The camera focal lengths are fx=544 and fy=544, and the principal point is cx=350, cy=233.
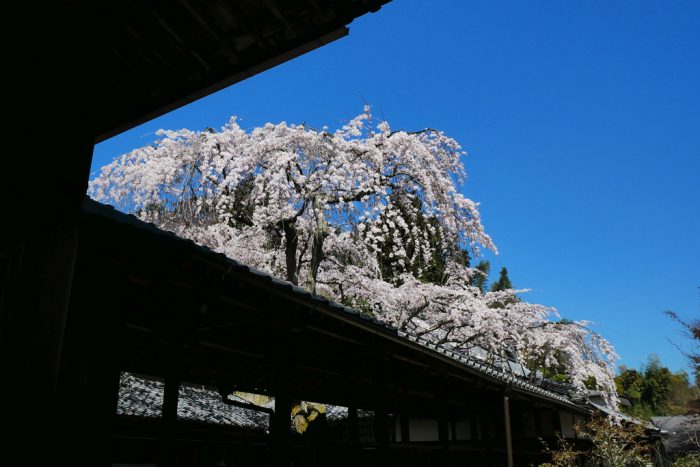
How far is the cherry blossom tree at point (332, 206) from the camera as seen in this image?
1406 centimetres

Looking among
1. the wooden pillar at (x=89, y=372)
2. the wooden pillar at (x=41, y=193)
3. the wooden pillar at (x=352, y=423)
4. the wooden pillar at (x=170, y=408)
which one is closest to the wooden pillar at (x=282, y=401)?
the wooden pillar at (x=170, y=408)

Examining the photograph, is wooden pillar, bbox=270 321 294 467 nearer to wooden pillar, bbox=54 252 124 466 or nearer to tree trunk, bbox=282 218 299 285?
wooden pillar, bbox=54 252 124 466

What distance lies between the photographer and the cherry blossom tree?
46.1ft

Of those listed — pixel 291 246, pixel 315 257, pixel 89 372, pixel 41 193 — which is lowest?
pixel 89 372

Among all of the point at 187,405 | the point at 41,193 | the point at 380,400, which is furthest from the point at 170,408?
the point at 187,405

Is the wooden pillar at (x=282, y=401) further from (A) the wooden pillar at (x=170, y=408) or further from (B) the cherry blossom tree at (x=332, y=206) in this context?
(B) the cherry blossom tree at (x=332, y=206)

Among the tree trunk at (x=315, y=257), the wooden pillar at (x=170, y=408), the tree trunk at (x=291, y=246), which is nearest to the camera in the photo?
the wooden pillar at (x=170, y=408)

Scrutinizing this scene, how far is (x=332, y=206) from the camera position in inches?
571

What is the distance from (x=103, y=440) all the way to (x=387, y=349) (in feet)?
13.6

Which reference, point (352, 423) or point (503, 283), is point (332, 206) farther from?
point (503, 283)

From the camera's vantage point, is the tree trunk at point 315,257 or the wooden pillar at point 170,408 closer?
the wooden pillar at point 170,408

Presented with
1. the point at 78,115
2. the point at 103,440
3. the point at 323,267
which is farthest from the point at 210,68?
the point at 323,267

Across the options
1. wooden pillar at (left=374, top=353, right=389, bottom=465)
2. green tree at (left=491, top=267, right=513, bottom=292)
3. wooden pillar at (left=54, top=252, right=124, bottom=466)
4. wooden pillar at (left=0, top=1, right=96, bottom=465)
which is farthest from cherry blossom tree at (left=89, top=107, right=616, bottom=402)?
green tree at (left=491, top=267, right=513, bottom=292)

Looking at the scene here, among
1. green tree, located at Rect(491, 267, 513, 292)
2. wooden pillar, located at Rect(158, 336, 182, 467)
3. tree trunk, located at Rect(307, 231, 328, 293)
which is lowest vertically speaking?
wooden pillar, located at Rect(158, 336, 182, 467)
